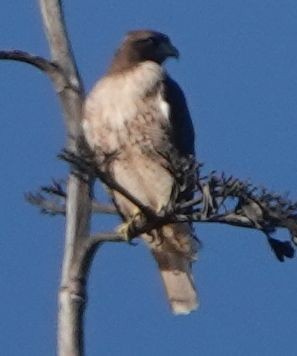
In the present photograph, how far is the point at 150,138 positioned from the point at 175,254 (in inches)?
32.4

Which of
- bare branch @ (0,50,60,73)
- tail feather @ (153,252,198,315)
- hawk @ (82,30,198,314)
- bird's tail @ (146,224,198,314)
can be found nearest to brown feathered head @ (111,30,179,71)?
hawk @ (82,30,198,314)

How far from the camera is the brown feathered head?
8.64 m

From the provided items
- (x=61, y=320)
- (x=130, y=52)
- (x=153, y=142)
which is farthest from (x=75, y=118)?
(x=130, y=52)

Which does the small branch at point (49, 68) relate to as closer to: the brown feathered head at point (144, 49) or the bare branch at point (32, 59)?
the bare branch at point (32, 59)

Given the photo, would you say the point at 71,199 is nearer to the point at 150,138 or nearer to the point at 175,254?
the point at 150,138

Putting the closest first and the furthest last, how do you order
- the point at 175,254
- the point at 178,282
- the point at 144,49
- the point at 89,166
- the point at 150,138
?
1. the point at 89,166
2. the point at 150,138
3. the point at 178,282
4. the point at 175,254
5. the point at 144,49

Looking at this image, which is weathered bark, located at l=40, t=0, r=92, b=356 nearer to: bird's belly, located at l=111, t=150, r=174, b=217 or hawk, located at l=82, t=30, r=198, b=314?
hawk, located at l=82, t=30, r=198, b=314

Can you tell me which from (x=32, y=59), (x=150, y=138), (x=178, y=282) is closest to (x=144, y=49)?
(x=150, y=138)

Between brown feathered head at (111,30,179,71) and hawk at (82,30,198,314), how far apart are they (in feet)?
0.48

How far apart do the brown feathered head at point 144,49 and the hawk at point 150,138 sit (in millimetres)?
146

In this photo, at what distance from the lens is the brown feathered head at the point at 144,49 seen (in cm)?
864

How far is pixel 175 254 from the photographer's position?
326 inches

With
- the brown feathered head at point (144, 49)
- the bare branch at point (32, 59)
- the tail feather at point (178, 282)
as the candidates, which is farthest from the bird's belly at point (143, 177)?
the bare branch at point (32, 59)

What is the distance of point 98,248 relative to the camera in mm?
5273
